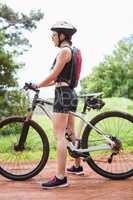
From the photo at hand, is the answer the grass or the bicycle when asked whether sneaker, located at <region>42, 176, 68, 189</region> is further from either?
the grass

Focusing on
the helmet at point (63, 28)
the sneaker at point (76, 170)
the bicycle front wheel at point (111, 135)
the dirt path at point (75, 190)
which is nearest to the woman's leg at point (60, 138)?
the dirt path at point (75, 190)

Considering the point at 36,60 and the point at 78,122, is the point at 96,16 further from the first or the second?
the point at 78,122

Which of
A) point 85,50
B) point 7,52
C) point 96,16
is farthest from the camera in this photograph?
point 7,52

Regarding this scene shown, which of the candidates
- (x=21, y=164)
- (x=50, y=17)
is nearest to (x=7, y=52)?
(x=50, y=17)

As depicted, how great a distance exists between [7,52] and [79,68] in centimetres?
430

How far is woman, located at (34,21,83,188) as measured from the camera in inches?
147

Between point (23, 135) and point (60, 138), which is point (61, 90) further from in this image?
point (23, 135)

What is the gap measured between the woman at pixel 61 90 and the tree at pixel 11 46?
3.83 m

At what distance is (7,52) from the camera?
8.05 meters

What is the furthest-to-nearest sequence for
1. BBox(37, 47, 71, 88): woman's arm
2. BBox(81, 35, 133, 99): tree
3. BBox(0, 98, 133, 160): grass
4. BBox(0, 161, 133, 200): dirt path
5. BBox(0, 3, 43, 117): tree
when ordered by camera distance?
BBox(0, 3, 43, 117): tree
BBox(81, 35, 133, 99): tree
BBox(0, 98, 133, 160): grass
BBox(37, 47, 71, 88): woman's arm
BBox(0, 161, 133, 200): dirt path

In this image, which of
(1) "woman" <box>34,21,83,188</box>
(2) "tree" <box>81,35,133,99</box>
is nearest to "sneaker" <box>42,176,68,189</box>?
(1) "woman" <box>34,21,83,188</box>

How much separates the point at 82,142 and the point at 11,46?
4618 millimetres

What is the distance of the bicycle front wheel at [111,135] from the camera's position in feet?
13.1

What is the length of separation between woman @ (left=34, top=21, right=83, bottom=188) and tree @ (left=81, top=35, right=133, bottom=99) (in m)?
3.66
